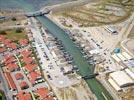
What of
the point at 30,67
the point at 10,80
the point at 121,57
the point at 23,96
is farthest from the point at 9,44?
the point at 121,57

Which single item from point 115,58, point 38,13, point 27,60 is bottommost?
point 115,58

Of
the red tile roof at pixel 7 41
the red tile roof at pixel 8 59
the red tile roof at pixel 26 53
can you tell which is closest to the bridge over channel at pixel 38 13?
the red tile roof at pixel 7 41

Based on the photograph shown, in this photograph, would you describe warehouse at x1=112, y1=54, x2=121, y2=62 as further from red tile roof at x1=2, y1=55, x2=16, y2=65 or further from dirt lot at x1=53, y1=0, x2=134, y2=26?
red tile roof at x1=2, y1=55, x2=16, y2=65

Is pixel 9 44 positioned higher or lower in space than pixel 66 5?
lower

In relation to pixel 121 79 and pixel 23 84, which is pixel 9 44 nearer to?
pixel 23 84

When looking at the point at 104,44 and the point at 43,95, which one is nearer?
the point at 43,95

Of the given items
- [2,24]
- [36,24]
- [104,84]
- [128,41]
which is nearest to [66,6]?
[36,24]

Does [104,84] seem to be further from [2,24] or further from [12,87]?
[2,24]
